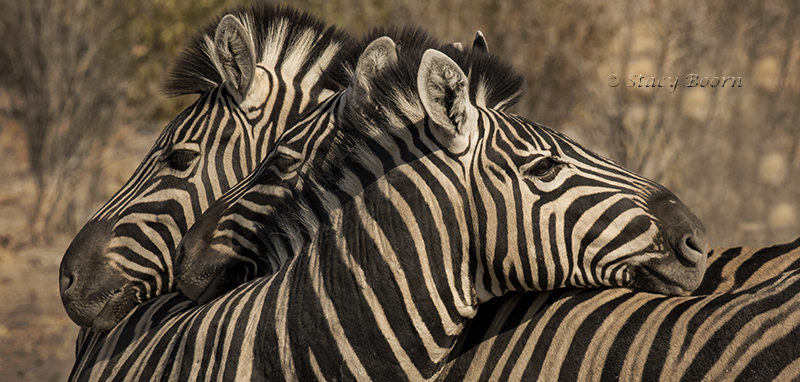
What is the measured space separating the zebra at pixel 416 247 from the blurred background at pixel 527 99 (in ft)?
20.1

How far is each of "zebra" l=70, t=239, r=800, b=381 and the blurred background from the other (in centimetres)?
589

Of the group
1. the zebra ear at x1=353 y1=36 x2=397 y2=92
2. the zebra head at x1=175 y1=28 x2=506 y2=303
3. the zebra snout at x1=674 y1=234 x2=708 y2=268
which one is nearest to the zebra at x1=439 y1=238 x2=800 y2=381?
the zebra snout at x1=674 y1=234 x2=708 y2=268

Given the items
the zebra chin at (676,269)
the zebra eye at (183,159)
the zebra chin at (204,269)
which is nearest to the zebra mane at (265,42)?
the zebra eye at (183,159)

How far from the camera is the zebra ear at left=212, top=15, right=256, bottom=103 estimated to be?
3625 mm

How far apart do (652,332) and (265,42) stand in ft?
9.10

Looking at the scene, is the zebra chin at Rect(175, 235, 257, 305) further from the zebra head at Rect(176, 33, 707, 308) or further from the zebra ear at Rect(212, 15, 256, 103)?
the zebra ear at Rect(212, 15, 256, 103)

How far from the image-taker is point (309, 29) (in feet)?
13.6

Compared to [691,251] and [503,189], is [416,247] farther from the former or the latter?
[691,251]

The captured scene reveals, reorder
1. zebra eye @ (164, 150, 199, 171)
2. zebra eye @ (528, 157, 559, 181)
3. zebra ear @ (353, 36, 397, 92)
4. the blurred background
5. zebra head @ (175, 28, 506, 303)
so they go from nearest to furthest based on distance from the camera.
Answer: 1. zebra eye @ (528, 157, 559, 181)
2. zebra ear @ (353, 36, 397, 92)
3. zebra head @ (175, 28, 506, 303)
4. zebra eye @ (164, 150, 199, 171)
5. the blurred background

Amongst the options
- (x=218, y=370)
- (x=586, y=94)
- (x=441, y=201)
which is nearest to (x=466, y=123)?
(x=441, y=201)

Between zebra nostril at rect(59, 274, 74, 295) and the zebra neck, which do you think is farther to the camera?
zebra nostril at rect(59, 274, 74, 295)

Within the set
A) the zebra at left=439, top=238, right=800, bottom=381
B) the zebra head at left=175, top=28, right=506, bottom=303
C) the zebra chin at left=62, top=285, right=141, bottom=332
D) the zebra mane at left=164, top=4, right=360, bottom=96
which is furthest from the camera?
the zebra mane at left=164, top=4, right=360, bottom=96

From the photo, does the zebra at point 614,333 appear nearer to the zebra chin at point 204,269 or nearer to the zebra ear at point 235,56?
the zebra chin at point 204,269

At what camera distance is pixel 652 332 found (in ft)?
7.95
